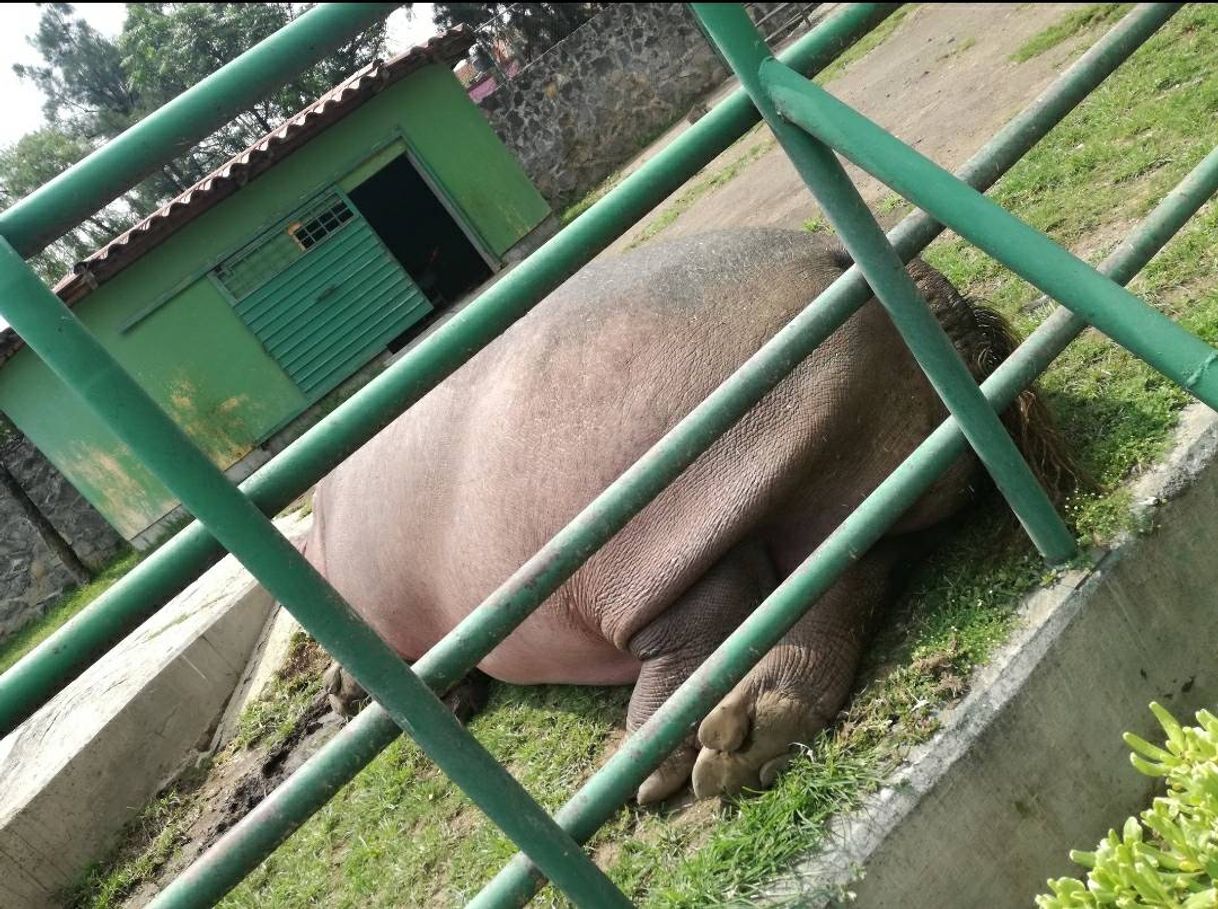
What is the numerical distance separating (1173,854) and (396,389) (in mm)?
1244

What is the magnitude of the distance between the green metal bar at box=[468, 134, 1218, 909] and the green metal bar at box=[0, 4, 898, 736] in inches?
24.0

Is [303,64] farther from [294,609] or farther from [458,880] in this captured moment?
[458,880]

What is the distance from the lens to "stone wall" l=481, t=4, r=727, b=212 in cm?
1773

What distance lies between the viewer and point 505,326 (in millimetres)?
1535

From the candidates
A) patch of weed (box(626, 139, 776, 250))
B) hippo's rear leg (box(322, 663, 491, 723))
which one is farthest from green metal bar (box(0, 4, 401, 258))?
patch of weed (box(626, 139, 776, 250))

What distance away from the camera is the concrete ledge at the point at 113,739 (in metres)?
4.26

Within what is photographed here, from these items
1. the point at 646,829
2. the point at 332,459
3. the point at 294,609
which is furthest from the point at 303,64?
the point at 646,829

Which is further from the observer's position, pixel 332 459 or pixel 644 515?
pixel 644 515

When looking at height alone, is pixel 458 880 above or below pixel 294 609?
below

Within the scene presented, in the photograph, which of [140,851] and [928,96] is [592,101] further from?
[140,851]

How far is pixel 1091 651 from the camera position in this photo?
6.59 ft

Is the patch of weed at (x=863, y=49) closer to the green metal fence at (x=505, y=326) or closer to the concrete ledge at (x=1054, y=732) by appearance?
the concrete ledge at (x=1054, y=732)

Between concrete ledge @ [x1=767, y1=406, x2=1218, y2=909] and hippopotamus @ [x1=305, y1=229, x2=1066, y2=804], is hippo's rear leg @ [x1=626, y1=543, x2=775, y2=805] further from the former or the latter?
concrete ledge @ [x1=767, y1=406, x2=1218, y2=909]

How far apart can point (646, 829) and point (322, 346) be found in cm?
1321
